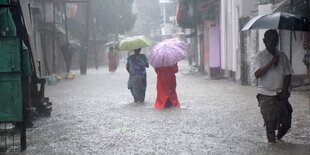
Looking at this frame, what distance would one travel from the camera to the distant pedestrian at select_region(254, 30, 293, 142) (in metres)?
6.27

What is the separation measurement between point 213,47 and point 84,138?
14581 mm

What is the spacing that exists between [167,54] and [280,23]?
4399 mm

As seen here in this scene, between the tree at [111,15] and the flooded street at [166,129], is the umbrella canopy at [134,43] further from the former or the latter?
the tree at [111,15]

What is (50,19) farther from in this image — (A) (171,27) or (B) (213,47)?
(A) (171,27)

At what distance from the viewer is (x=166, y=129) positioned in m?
7.98

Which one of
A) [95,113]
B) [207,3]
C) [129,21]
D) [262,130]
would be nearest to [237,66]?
[207,3]

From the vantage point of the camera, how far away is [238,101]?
11.7 metres

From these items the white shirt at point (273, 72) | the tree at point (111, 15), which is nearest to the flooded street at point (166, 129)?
the white shirt at point (273, 72)

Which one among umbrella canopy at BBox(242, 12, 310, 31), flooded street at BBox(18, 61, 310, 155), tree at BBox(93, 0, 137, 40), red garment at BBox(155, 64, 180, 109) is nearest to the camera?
umbrella canopy at BBox(242, 12, 310, 31)

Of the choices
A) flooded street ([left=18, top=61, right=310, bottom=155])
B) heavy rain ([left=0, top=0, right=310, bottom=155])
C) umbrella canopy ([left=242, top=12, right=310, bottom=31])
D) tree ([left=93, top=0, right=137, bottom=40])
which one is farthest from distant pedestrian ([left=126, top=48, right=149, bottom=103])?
tree ([left=93, top=0, right=137, bottom=40])

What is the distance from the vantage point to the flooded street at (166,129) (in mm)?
6469

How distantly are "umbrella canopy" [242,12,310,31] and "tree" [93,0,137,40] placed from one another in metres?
38.8

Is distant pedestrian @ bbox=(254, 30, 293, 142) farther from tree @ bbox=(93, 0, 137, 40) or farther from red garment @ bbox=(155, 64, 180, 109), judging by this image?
tree @ bbox=(93, 0, 137, 40)

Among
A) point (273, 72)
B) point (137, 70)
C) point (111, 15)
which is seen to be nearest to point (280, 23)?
point (273, 72)
